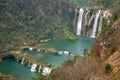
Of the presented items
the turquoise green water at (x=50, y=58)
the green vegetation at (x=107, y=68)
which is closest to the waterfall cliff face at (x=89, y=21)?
the turquoise green water at (x=50, y=58)

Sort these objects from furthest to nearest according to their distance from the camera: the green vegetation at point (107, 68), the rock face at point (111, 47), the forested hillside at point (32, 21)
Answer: the forested hillside at point (32, 21) → the rock face at point (111, 47) → the green vegetation at point (107, 68)

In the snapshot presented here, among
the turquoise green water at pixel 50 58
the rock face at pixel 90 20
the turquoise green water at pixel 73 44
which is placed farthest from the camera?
the rock face at pixel 90 20

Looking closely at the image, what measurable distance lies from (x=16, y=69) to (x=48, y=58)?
29.7 feet

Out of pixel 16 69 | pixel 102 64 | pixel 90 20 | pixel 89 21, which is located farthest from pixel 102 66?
pixel 89 21

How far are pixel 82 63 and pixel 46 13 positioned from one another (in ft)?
219

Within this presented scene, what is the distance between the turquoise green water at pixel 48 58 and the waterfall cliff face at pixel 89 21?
6.40 meters

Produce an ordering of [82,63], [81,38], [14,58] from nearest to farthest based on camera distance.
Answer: [82,63] < [14,58] < [81,38]

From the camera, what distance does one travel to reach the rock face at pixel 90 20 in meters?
95.9

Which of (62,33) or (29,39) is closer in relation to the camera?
(29,39)

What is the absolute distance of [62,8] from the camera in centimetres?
10412

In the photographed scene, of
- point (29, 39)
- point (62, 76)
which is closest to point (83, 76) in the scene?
point (62, 76)

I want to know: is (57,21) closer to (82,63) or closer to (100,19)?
(100,19)

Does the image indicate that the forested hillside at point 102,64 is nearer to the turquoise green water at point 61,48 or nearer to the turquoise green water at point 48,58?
the turquoise green water at point 48,58

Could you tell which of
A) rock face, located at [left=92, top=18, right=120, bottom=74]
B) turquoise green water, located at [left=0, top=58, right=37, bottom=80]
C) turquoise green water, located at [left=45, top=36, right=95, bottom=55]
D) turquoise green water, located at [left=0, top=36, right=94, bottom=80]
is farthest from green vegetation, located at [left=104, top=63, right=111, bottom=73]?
turquoise green water, located at [left=45, top=36, right=95, bottom=55]
